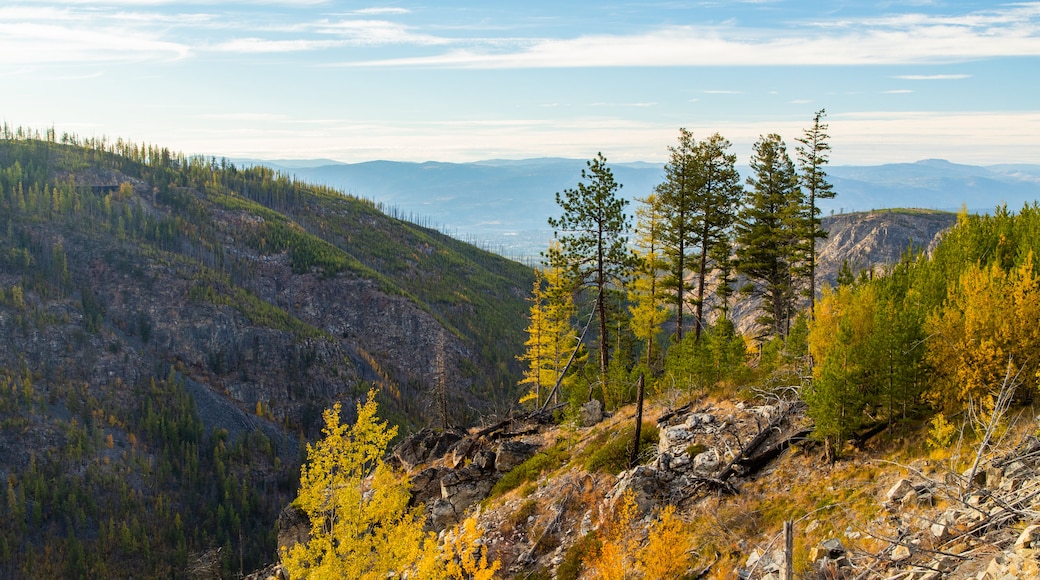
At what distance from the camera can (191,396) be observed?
164m

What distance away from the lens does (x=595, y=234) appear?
35.9 m

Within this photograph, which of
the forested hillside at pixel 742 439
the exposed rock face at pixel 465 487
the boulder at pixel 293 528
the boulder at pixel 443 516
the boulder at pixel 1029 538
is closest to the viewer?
the boulder at pixel 1029 538

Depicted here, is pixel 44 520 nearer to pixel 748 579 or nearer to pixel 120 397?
pixel 120 397

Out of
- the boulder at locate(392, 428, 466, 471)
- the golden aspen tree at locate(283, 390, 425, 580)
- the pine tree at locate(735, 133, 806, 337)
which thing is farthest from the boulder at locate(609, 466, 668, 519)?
the pine tree at locate(735, 133, 806, 337)

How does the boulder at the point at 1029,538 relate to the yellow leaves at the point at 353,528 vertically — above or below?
above

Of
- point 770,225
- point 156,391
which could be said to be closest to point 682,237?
point 770,225

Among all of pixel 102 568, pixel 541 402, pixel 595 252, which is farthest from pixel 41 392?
pixel 595 252

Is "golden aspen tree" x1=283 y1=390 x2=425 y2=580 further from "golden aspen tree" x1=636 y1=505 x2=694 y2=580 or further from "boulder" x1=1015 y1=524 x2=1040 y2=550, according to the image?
"boulder" x1=1015 y1=524 x2=1040 y2=550

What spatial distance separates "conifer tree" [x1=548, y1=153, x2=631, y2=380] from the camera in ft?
116

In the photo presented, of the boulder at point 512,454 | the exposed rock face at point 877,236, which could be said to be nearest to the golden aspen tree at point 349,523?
the boulder at point 512,454

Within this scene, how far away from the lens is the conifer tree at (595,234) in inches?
1388

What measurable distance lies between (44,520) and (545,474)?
5459 inches

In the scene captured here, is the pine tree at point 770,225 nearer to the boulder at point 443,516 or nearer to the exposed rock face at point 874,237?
the boulder at point 443,516

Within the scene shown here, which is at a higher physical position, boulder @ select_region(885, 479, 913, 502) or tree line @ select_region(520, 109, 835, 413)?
tree line @ select_region(520, 109, 835, 413)
